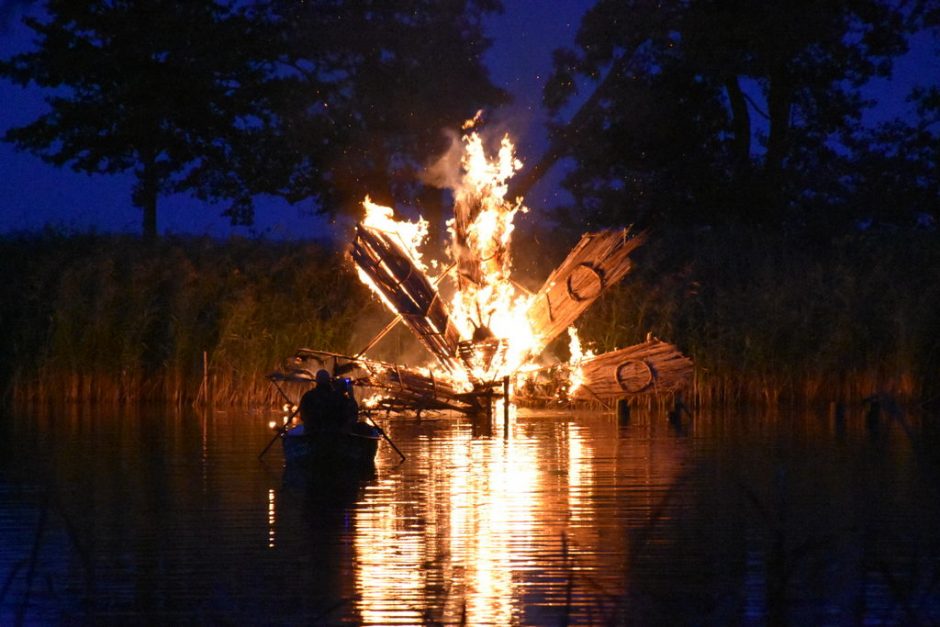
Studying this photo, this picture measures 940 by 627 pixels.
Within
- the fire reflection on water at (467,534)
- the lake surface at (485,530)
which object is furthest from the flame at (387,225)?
the fire reflection on water at (467,534)

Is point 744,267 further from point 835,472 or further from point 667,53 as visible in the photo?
point 835,472

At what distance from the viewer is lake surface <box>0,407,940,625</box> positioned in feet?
24.6

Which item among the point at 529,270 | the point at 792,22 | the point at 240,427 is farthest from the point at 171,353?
the point at 792,22

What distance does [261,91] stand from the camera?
3828 cm

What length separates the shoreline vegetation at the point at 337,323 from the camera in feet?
74.5

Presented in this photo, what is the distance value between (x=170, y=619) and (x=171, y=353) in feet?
56.6

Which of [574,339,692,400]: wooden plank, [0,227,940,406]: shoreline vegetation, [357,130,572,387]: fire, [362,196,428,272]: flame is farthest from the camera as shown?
[0,227,940,406]: shoreline vegetation

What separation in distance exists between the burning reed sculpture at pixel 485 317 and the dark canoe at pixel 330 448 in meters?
5.76

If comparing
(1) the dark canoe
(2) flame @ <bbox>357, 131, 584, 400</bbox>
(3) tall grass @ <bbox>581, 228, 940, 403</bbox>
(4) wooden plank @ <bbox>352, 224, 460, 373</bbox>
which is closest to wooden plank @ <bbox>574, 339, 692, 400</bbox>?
(2) flame @ <bbox>357, 131, 584, 400</bbox>

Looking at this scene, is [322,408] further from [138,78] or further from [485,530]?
[138,78]

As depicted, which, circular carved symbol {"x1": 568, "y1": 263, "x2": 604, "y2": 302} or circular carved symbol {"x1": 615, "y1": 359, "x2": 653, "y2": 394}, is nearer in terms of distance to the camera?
circular carved symbol {"x1": 615, "y1": 359, "x2": 653, "y2": 394}

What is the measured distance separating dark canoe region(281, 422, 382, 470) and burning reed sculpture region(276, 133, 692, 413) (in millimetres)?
5757

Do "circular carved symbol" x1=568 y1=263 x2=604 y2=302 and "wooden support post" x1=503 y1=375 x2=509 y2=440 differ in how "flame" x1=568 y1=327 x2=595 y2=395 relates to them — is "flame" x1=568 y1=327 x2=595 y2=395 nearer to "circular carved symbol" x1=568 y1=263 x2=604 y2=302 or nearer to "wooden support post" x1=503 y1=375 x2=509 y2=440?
"circular carved symbol" x1=568 y1=263 x2=604 y2=302

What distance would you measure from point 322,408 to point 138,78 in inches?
998
